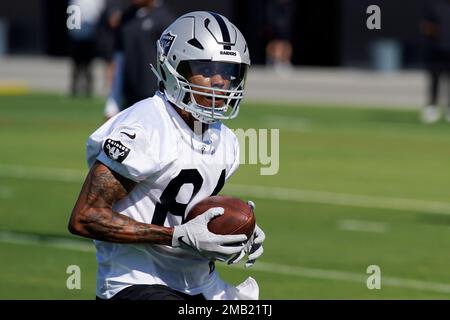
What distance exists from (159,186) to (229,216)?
369 mm

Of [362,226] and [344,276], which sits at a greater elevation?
[344,276]

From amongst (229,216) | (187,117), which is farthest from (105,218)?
(187,117)

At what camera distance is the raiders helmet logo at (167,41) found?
667cm

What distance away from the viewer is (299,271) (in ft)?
37.6

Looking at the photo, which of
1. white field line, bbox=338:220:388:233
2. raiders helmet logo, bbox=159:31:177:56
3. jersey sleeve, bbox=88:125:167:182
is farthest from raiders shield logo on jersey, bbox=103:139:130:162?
white field line, bbox=338:220:388:233

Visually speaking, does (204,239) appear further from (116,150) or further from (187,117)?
(187,117)

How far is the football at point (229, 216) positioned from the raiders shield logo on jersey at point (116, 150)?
53 centimetres

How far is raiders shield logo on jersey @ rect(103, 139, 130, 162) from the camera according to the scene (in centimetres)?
620

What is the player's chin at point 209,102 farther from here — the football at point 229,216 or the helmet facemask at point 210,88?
the football at point 229,216

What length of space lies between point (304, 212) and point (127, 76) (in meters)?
2.86

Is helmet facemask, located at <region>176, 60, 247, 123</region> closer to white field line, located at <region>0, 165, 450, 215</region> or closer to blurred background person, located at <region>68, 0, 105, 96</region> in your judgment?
white field line, located at <region>0, 165, 450, 215</region>

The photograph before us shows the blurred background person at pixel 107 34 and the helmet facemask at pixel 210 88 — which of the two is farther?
the blurred background person at pixel 107 34

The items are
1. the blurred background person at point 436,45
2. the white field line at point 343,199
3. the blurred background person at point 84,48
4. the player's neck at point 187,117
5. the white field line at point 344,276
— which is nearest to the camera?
the player's neck at point 187,117

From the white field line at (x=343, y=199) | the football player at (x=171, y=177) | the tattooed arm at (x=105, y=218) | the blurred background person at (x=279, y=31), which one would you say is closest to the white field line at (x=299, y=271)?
the white field line at (x=343, y=199)
